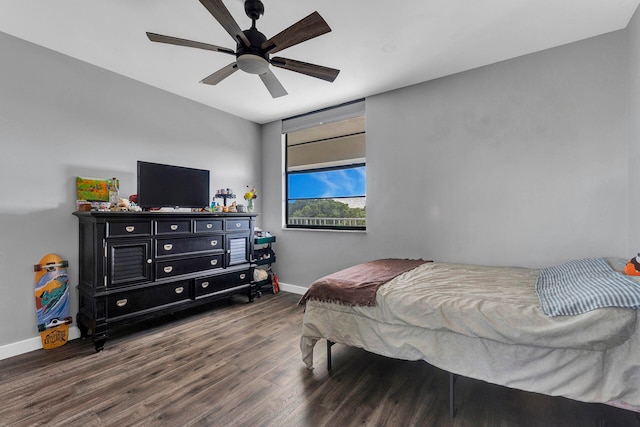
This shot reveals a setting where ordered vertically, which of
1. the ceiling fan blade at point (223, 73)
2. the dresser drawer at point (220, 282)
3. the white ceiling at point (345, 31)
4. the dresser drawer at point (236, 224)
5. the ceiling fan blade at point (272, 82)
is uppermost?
the white ceiling at point (345, 31)

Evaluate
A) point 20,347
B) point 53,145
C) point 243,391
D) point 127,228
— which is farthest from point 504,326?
point 53,145

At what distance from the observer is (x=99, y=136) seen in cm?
288

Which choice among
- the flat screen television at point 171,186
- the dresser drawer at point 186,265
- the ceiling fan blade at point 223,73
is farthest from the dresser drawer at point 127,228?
the ceiling fan blade at point 223,73

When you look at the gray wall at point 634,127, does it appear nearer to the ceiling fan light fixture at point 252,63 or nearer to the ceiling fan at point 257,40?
the ceiling fan at point 257,40

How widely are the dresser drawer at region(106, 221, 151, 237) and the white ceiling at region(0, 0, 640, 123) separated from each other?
156 centimetres

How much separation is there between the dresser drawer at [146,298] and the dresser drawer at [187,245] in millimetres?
332

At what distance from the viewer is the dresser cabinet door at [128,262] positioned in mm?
2541

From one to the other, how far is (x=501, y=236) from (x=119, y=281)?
3611mm

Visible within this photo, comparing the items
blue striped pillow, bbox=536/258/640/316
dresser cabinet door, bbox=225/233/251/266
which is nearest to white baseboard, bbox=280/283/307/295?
dresser cabinet door, bbox=225/233/251/266

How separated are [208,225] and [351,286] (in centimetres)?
205

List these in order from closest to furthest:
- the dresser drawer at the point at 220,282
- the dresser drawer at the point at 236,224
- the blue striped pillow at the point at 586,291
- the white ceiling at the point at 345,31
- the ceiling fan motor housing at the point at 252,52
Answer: the blue striped pillow at the point at 586,291 → the ceiling fan motor housing at the point at 252,52 → the white ceiling at the point at 345,31 → the dresser drawer at the point at 220,282 → the dresser drawer at the point at 236,224

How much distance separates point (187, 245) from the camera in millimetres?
3135

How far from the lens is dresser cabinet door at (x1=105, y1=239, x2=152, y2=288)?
2.54m

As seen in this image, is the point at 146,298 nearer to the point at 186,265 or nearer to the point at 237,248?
the point at 186,265
